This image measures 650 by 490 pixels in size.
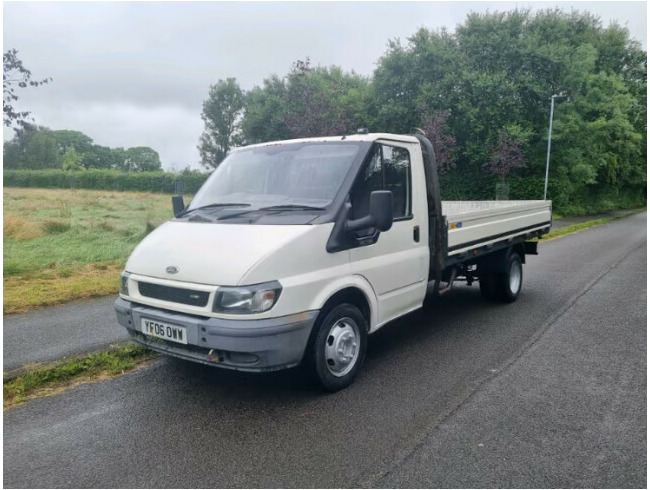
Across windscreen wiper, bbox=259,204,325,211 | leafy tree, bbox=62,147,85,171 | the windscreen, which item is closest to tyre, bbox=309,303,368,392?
windscreen wiper, bbox=259,204,325,211

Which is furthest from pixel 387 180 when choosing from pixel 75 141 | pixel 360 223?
pixel 75 141

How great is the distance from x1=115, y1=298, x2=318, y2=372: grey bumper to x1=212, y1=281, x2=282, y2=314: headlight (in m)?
0.09

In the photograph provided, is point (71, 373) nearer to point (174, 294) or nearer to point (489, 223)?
point (174, 294)

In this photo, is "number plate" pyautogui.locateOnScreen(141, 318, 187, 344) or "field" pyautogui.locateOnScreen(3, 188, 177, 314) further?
"field" pyautogui.locateOnScreen(3, 188, 177, 314)

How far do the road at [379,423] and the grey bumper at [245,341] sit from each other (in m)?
0.44

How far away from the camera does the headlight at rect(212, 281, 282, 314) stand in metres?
3.53

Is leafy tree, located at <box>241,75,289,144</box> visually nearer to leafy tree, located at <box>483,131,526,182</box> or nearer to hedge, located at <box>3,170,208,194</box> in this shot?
hedge, located at <box>3,170,208,194</box>

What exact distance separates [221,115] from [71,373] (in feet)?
210

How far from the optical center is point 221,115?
65.0 m

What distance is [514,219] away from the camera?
6.92 metres

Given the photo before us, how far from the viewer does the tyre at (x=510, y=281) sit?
277 inches

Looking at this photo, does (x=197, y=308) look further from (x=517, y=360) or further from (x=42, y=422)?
(x=517, y=360)

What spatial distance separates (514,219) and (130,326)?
17.1 feet

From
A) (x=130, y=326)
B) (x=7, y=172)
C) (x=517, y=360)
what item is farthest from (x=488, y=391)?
(x=7, y=172)
